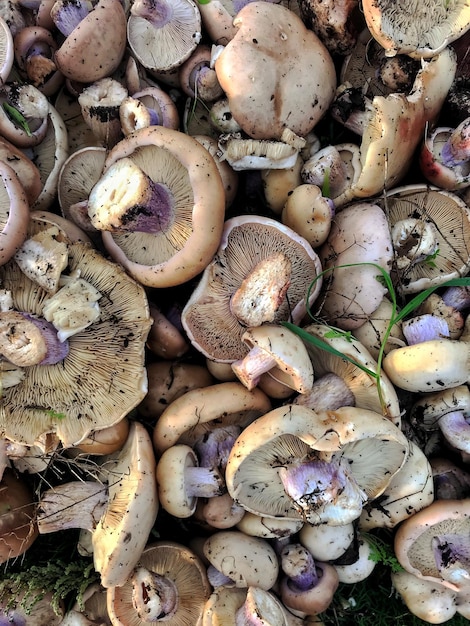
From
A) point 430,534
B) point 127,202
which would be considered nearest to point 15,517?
point 127,202

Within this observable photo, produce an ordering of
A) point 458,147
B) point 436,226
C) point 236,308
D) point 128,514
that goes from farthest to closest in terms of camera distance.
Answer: point 436,226 → point 458,147 → point 236,308 → point 128,514

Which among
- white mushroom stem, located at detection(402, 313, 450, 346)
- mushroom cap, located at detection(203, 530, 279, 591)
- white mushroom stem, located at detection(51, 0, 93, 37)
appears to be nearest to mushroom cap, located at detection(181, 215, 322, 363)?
white mushroom stem, located at detection(402, 313, 450, 346)

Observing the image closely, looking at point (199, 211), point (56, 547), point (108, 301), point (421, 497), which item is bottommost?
point (56, 547)

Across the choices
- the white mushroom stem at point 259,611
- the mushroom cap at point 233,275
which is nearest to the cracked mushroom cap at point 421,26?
the mushroom cap at point 233,275

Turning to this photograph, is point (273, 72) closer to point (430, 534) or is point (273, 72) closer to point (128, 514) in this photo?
point (128, 514)

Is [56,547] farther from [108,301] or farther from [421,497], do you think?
[421,497]

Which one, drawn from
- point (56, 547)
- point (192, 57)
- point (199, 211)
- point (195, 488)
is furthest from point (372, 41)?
point (56, 547)
